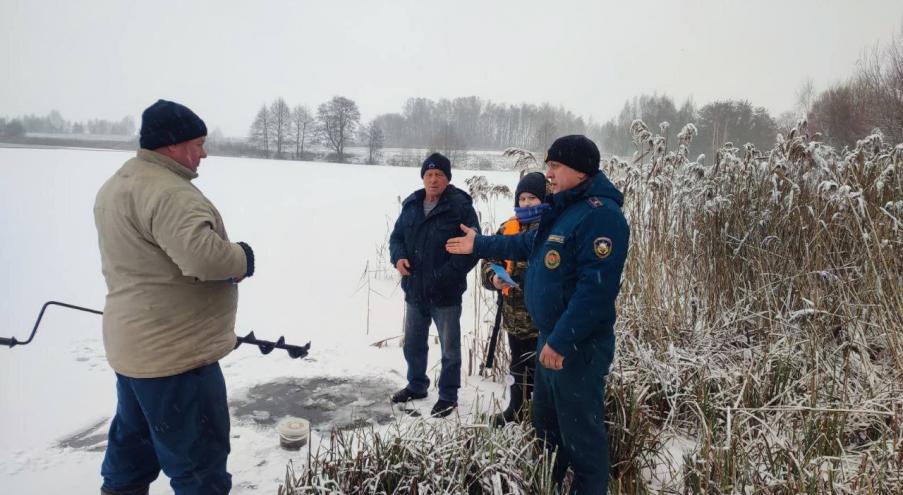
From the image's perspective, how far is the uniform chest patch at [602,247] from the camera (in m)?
1.85

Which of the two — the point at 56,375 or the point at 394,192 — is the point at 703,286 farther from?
the point at 394,192

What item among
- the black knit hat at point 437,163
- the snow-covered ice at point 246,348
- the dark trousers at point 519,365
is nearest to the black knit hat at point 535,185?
the black knit hat at point 437,163

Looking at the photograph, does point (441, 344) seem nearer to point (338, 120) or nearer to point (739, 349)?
point (739, 349)

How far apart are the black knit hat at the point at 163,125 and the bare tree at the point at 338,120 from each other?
43.4 meters

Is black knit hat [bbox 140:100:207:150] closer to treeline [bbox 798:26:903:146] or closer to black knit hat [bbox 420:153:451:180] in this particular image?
black knit hat [bbox 420:153:451:180]

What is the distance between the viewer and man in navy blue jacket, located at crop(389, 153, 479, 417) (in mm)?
3213

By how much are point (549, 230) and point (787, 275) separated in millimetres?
2728

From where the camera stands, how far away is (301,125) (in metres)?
45.4

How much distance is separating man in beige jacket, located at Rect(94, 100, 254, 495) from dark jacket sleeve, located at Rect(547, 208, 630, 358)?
1363mm

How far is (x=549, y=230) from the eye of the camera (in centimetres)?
214

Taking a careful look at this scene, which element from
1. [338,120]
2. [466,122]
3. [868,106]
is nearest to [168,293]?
[868,106]

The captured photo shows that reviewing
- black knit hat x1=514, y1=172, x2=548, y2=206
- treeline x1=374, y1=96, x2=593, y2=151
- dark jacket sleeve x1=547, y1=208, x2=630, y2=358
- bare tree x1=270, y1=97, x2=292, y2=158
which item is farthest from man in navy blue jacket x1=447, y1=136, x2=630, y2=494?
treeline x1=374, y1=96, x2=593, y2=151

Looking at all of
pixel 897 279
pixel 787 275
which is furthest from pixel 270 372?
pixel 897 279

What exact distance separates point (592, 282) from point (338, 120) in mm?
46054
